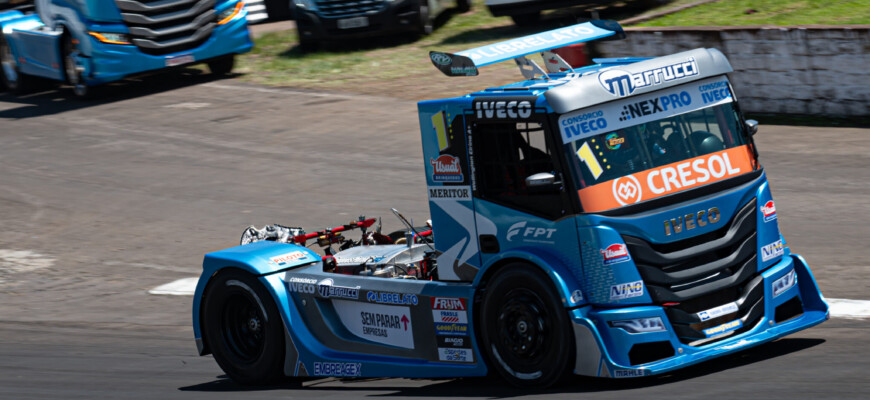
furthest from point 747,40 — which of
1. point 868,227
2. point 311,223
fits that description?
point 311,223

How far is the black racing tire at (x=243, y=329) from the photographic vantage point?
28.9ft

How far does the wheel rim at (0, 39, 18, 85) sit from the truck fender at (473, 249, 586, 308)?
1819 cm

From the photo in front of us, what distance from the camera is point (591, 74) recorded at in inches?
288

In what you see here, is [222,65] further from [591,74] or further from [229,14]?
[591,74]

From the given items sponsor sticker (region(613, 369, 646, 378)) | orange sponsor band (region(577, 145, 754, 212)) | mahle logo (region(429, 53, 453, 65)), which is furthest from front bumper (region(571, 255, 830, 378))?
mahle logo (region(429, 53, 453, 65))

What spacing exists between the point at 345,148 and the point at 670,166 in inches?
400

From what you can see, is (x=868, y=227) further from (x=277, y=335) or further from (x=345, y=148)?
(x=345, y=148)

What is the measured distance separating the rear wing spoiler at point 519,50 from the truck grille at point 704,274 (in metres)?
1.52

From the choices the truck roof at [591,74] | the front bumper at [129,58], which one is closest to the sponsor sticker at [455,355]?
the truck roof at [591,74]

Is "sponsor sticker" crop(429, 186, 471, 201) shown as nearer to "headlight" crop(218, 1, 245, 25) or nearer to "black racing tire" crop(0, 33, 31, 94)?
"headlight" crop(218, 1, 245, 25)

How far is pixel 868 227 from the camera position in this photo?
11.2 m

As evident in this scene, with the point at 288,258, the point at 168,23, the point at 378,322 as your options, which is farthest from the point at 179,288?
the point at 168,23

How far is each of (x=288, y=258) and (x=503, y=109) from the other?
2.44 m

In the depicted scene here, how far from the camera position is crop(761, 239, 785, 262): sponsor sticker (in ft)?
24.5
